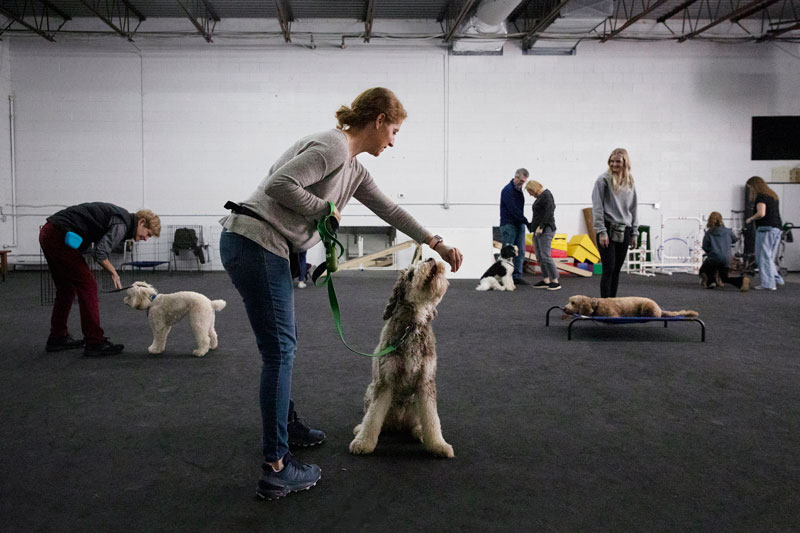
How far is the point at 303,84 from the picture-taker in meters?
12.0

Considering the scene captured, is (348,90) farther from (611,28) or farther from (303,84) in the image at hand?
(611,28)

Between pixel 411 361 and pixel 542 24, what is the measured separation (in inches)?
397

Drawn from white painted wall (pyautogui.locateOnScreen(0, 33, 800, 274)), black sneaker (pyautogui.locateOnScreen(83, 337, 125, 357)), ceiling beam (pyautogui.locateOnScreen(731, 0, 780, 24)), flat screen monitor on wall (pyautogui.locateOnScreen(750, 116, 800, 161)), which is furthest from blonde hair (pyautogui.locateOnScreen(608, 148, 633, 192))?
flat screen monitor on wall (pyautogui.locateOnScreen(750, 116, 800, 161))

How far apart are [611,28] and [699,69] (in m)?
2.31

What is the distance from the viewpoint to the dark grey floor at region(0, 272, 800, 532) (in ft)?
6.29

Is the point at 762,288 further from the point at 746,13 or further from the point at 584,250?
the point at 746,13

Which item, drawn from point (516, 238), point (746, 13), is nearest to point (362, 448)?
point (516, 238)

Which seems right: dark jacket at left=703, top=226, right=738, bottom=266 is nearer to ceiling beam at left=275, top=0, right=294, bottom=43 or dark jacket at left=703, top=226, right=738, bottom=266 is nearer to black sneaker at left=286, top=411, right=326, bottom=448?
black sneaker at left=286, top=411, right=326, bottom=448

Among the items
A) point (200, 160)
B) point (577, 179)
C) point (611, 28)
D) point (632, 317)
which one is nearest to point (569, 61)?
point (611, 28)

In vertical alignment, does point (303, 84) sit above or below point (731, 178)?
A: above

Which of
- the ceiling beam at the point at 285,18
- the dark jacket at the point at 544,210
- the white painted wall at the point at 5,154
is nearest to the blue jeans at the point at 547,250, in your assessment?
the dark jacket at the point at 544,210

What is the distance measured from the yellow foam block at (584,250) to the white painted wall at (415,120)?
76cm

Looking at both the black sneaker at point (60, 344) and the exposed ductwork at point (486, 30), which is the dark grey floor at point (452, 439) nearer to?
the black sneaker at point (60, 344)

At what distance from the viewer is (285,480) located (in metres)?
2.04
